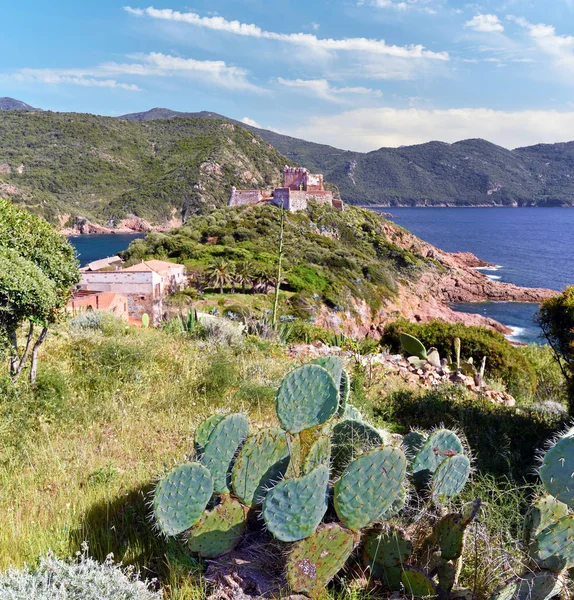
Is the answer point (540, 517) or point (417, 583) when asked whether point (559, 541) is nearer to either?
point (540, 517)

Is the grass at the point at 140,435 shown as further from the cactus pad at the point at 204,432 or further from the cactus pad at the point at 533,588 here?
the cactus pad at the point at 204,432

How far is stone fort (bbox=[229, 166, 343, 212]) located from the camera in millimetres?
53969

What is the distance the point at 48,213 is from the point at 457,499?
87542 millimetres

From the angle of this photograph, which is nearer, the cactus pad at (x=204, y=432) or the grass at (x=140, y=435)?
the grass at (x=140, y=435)

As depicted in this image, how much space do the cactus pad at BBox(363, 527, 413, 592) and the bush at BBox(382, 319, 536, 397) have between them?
7635mm

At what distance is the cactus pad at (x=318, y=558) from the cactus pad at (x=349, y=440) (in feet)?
2.32

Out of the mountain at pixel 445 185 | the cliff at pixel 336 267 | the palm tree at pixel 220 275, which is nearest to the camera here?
the palm tree at pixel 220 275

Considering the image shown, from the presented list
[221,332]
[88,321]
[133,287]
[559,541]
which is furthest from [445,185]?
[559,541]

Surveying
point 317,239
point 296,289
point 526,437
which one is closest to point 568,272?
point 317,239

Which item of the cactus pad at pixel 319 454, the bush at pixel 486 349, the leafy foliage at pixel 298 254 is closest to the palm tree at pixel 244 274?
the leafy foliage at pixel 298 254

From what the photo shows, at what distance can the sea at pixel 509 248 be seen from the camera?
133 feet

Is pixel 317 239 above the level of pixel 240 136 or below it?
below

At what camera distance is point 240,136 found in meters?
117

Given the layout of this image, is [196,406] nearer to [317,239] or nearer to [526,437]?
[526,437]
